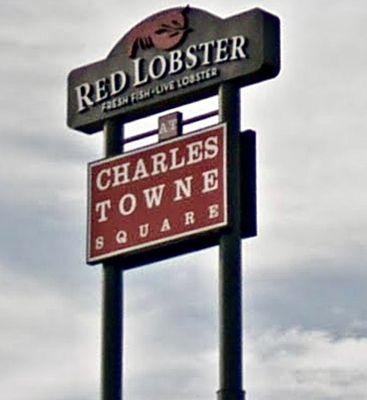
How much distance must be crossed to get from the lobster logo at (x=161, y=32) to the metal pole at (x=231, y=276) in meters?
1.62

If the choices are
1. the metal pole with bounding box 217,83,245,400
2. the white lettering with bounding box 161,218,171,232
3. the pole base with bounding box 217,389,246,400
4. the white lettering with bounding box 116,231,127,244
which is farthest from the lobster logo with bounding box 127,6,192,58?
the pole base with bounding box 217,389,246,400

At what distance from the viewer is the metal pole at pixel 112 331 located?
51.9m

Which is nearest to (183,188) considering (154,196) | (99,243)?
(154,196)

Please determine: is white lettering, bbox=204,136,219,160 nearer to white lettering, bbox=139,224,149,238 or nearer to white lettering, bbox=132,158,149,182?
white lettering, bbox=132,158,149,182

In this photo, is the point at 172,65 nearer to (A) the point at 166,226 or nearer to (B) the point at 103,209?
(B) the point at 103,209

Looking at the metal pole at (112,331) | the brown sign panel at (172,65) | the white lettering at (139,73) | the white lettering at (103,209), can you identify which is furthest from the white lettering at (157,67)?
the metal pole at (112,331)

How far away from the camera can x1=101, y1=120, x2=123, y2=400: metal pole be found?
51875 mm

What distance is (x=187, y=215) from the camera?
51625 millimetres

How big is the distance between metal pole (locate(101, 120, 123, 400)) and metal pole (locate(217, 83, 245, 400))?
2797 millimetres

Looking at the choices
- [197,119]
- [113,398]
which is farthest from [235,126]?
[113,398]

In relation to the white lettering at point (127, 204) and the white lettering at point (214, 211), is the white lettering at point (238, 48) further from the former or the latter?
the white lettering at point (127, 204)

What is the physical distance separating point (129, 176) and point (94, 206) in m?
0.95

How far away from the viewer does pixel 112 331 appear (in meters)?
52.2

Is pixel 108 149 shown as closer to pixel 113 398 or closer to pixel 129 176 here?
pixel 129 176
